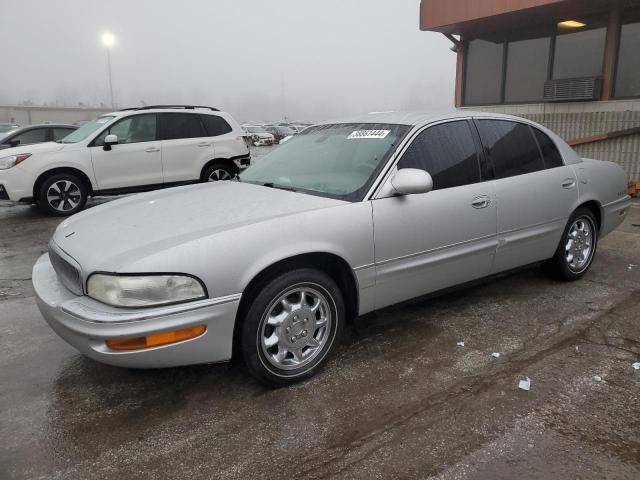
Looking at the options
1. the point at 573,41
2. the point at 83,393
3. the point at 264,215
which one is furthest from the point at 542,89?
the point at 83,393

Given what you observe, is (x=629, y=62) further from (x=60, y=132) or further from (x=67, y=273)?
(x=60, y=132)

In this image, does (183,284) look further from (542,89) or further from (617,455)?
(542,89)

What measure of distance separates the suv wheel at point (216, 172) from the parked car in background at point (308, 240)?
216 inches

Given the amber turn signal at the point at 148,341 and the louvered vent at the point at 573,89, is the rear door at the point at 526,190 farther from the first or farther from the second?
the louvered vent at the point at 573,89

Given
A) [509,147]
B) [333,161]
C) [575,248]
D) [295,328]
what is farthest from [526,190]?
[295,328]

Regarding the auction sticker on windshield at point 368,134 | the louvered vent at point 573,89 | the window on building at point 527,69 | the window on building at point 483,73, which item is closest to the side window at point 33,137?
the auction sticker on windshield at point 368,134

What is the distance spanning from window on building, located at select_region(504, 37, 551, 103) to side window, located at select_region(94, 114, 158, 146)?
838cm

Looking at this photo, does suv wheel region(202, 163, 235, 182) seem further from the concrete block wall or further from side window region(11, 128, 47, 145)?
the concrete block wall

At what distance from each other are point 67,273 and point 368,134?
7.06ft

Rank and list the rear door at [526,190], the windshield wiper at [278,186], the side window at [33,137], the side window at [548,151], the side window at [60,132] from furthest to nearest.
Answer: the side window at [60,132] → the side window at [33,137] → the side window at [548,151] → the rear door at [526,190] → the windshield wiper at [278,186]

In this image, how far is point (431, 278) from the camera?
11.7 ft

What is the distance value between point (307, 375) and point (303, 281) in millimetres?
574

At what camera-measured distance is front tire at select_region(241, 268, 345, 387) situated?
9.18 feet

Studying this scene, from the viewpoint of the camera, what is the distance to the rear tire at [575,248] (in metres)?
4.58
